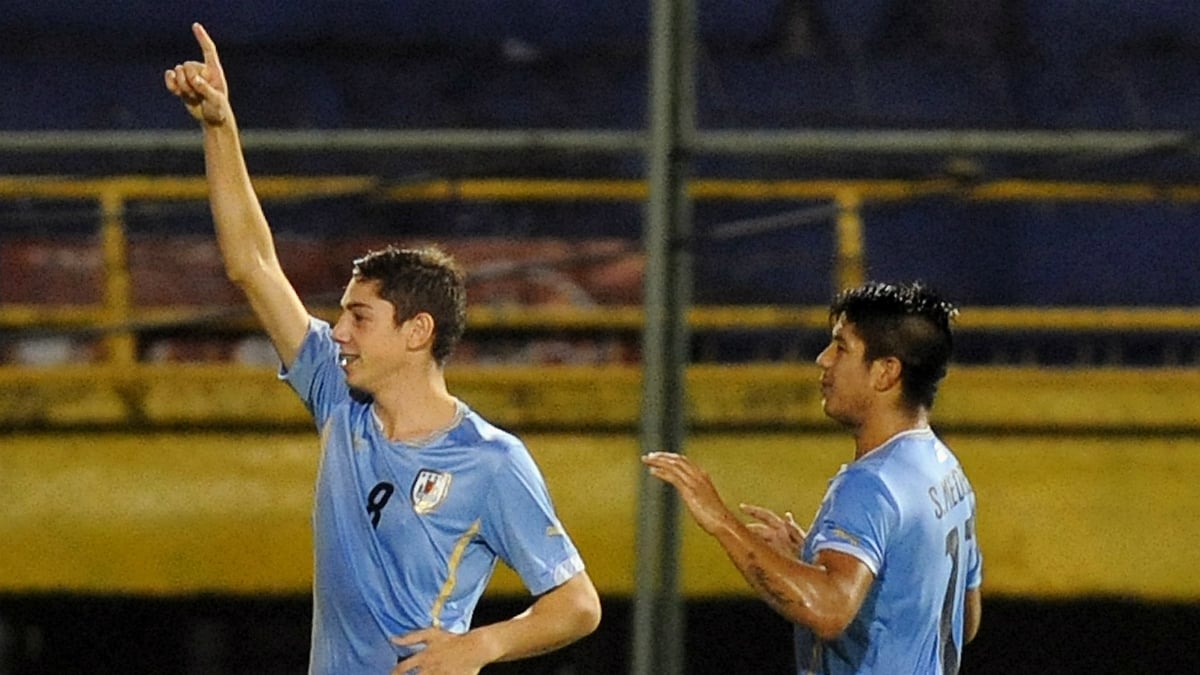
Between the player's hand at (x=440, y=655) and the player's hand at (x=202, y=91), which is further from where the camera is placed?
the player's hand at (x=202, y=91)

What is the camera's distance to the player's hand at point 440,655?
3.25 metres

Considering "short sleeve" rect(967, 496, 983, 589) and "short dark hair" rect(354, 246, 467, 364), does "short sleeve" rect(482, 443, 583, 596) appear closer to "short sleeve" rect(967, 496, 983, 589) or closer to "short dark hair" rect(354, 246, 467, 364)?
"short dark hair" rect(354, 246, 467, 364)

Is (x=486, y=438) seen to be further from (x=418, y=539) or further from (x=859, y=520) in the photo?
(x=859, y=520)

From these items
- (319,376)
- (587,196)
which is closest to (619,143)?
(319,376)

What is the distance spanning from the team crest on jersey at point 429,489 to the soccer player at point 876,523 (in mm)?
374

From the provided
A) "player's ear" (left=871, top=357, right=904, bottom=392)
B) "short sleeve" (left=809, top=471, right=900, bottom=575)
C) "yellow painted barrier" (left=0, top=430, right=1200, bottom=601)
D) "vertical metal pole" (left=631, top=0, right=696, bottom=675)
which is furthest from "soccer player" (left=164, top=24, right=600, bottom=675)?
"yellow painted barrier" (left=0, top=430, right=1200, bottom=601)

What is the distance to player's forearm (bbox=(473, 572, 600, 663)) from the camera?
3262mm

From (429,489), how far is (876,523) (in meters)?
0.72

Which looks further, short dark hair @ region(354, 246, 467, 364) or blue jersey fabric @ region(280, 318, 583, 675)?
short dark hair @ region(354, 246, 467, 364)

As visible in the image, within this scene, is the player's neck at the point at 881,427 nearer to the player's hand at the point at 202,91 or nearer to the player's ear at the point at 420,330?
the player's ear at the point at 420,330

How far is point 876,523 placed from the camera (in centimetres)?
321

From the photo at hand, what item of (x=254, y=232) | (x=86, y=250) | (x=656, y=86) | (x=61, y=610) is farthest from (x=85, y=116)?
(x=254, y=232)

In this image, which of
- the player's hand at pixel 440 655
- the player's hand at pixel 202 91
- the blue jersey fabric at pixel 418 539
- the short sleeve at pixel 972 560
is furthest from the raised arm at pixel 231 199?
the short sleeve at pixel 972 560

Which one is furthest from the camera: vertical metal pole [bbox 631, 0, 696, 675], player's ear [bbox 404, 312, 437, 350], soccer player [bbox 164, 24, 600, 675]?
vertical metal pole [bbox 631, 0, 696, 675]
